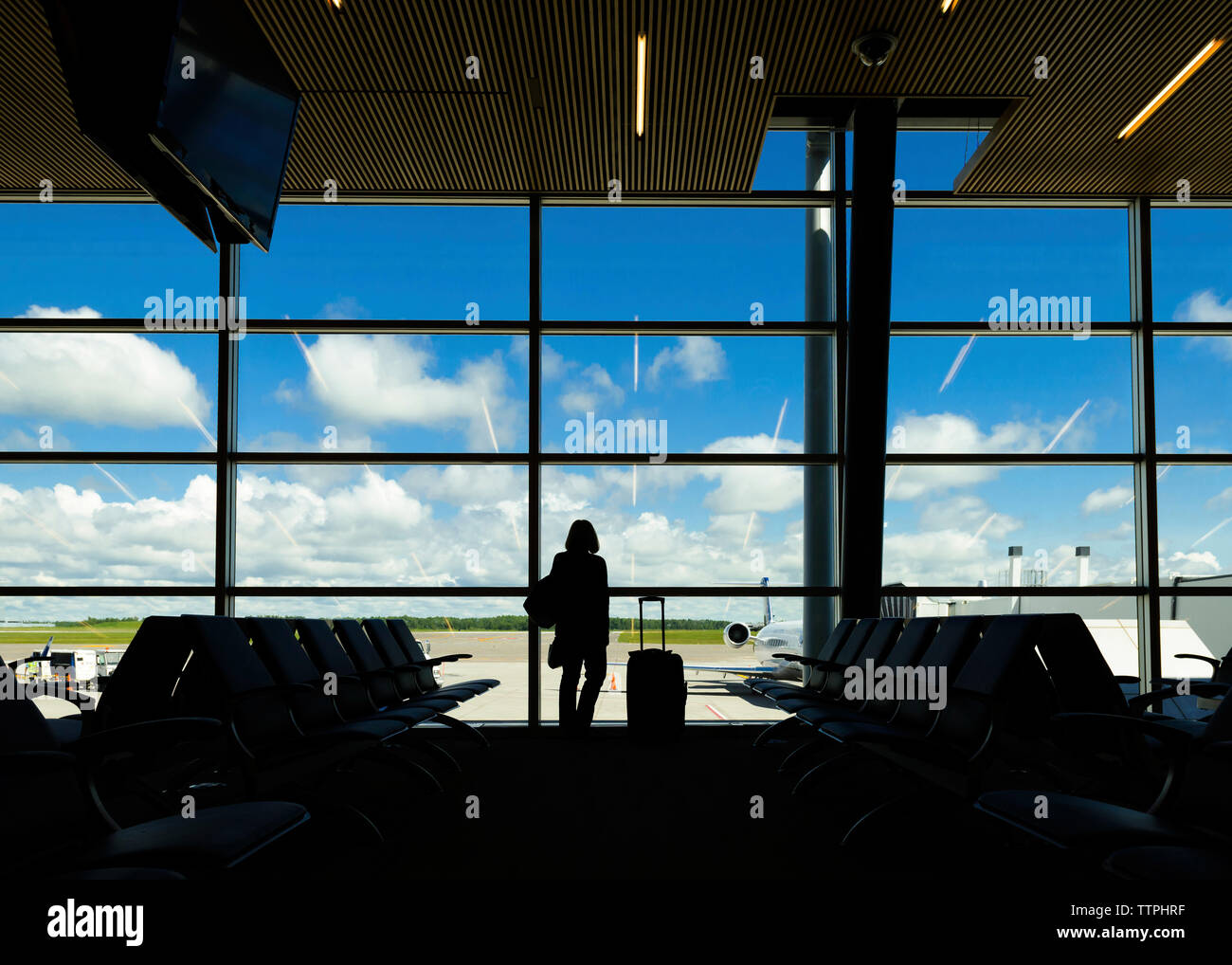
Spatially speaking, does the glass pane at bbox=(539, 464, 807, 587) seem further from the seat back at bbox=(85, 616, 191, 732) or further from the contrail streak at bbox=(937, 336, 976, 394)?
the seat back at bbox=(85, 616, 191, 732)

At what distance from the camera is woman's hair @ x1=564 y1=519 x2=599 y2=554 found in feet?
17.9

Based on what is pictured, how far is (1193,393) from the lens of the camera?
256 inches

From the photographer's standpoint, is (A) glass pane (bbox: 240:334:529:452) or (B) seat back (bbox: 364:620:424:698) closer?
(B) seat back (bbox: 364:620:424:698)

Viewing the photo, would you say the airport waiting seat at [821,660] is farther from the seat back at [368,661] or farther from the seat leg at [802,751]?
the seat back at [368,661]

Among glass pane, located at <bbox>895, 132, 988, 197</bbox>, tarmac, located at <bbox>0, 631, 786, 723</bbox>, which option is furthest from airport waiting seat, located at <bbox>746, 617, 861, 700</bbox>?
glass pane, located at <bbox>895, 132, 988, 197</bbox>

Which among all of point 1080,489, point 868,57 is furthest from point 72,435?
point 1080,489

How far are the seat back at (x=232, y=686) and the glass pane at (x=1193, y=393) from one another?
6481 mm

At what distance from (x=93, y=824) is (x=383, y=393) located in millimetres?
4759

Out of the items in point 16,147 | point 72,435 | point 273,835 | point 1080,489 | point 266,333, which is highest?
point 16,147

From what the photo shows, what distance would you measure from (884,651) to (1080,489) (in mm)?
3459

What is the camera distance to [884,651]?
4020 mm

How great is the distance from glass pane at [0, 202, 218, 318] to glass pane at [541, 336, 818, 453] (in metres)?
2.83
